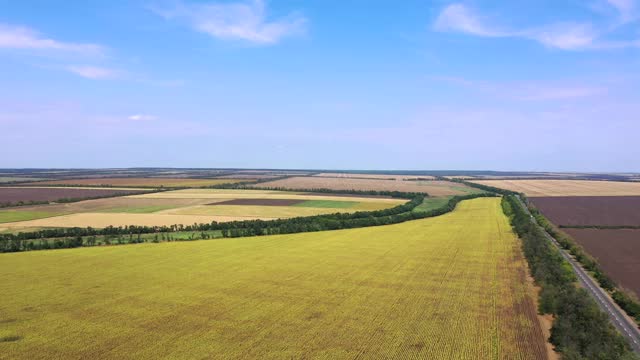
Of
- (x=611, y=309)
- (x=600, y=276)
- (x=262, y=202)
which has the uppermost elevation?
(x=262, y=202)

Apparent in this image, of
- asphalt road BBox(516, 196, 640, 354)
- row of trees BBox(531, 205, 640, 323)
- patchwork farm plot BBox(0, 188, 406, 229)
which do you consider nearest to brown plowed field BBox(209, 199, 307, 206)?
patchwork farm plot BBox(0, 188, 406, 229)

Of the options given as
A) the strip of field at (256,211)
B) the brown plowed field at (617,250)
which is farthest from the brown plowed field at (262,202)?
the brown plowed field at (617,250)

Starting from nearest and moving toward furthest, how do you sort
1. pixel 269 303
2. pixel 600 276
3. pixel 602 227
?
pixel 269 303 < pixel 600 276 < pixel 602 227

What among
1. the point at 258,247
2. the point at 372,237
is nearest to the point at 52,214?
the point at 258,247

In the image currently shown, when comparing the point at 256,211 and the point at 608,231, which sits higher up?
the point at 256,211

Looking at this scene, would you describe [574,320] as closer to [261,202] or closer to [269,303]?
[269,303]

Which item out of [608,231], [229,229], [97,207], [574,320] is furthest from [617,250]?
[97,207]

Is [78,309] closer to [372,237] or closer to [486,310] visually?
[486,310]

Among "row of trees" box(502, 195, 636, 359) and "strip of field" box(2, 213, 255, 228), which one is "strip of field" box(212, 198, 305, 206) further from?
"row of trees" box(502, 195, 636, 359)
